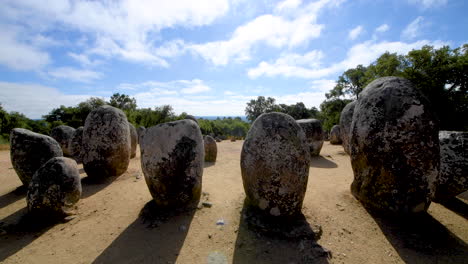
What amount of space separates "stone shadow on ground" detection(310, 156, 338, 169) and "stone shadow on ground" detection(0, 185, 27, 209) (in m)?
10.7

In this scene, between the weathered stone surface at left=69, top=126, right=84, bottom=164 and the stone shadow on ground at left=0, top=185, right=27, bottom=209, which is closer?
the stone shadow on ground at left=0, top=185, right=27, bottom=209

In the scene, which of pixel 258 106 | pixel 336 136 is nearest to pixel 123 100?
pixel 258 106

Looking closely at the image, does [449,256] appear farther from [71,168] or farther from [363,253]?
[71,168]

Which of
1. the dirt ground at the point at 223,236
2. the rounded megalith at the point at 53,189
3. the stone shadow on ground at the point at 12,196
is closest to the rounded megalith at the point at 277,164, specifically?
the dirt ground at the point at 223,236

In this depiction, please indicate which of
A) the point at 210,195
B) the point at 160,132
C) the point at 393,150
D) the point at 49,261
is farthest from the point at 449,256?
the point at 49,261

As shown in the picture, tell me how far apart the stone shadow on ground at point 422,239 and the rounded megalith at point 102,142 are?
784cm

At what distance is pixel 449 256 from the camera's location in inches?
134

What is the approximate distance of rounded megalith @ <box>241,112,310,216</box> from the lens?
159 inches

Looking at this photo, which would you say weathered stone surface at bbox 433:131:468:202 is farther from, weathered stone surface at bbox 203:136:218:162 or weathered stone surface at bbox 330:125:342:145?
weathered stone surface at bbox 330:125:342:145

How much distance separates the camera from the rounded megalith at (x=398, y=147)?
4070 millimetres

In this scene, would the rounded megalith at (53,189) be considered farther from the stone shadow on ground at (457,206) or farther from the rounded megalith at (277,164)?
the stone shadow on ground at (457,206)

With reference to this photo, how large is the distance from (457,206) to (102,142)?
10149 mm

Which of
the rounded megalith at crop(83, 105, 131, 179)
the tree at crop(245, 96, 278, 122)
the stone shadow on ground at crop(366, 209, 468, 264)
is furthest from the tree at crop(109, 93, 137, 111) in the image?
the stone shadow on ground at crop(366, 209, 468, 264)

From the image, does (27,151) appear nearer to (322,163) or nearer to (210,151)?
(210,151)
